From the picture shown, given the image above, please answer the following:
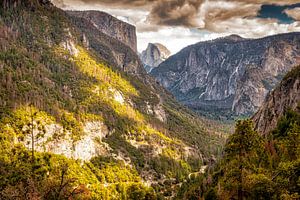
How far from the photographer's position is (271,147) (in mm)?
106875

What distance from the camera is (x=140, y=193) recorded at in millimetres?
140875

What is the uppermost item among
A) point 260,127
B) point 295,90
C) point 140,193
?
point 295,90

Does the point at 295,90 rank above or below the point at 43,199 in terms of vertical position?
above

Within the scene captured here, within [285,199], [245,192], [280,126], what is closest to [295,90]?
[280,126]

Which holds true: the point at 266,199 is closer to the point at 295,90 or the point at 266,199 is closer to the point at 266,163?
the point at 266,163

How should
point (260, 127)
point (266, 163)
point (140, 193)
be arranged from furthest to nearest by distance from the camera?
1. point (260, 127)
2. point (140, 193)
3. point (266, 163)

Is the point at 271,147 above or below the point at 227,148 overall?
below

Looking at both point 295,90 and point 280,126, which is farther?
point 295,90

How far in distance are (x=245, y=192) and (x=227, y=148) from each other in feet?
26.3

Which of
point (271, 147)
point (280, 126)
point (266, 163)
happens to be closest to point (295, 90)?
point (280, 126)

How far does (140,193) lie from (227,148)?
292ft

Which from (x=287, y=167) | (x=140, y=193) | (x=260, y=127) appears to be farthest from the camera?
(x=260, y=127)

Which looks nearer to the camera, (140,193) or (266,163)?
(266,163)

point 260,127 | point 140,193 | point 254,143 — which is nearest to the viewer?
point 254,143
